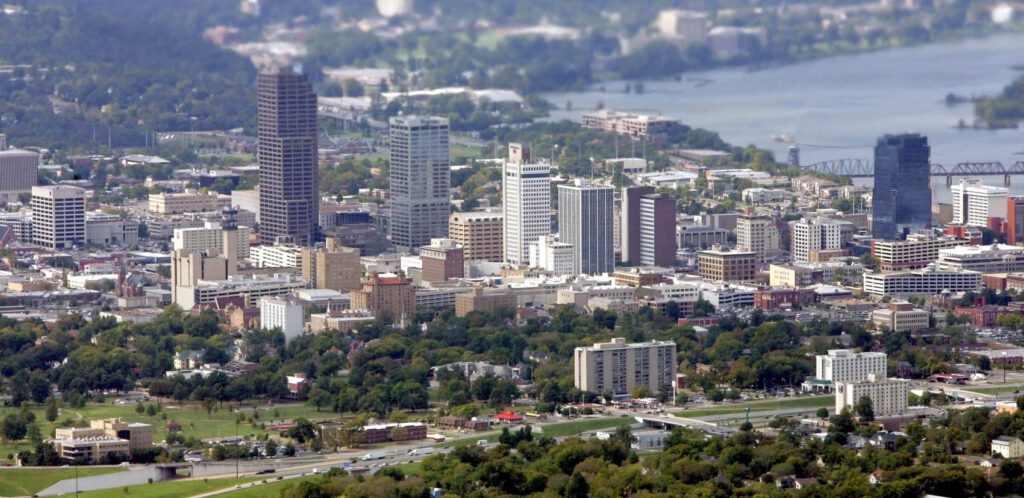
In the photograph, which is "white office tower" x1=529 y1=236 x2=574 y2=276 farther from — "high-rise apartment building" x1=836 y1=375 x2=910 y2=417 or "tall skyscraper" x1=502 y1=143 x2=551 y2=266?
"high-rise apartment building" x1=836 y1=375 x2=910 y2=417

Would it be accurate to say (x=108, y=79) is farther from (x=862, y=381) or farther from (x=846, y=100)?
(x=862, y=381)

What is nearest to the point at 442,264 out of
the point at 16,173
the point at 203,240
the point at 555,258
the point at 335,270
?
the point at 335,270

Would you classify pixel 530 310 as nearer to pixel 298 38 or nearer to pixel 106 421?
pixel 106 421

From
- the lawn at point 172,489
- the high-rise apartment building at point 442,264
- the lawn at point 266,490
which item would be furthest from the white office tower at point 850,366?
the high-rise apartment building at point 442,264

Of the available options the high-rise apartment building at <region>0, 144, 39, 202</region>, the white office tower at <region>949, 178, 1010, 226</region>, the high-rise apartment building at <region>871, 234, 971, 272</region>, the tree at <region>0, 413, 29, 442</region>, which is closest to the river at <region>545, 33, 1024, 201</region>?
the white office tower at <region>949, 178, 1010, 226</region>

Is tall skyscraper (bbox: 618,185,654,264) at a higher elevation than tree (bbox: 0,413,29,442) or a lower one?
higher

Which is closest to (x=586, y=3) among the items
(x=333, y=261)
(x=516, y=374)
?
(x=333, y=261)

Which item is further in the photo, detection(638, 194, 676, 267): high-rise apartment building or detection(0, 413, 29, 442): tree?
detection(638, 194, 676, 267): high-rise apartment building
